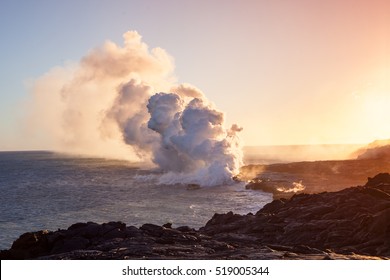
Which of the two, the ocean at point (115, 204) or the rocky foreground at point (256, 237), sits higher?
the rocky foreground at point (256, 237)

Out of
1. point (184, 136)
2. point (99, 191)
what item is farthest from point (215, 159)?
point (99, 191)

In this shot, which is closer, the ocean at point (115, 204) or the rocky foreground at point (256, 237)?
the rocky foreground at point (256, 237)

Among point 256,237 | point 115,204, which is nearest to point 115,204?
point 115,204

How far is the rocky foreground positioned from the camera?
61.6ft

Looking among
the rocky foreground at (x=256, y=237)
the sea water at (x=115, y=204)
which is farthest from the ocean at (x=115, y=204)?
the rocky foreground at (x=256, y=237)

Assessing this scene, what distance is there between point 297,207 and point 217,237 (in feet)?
29.4

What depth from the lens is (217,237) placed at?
89.9 ft

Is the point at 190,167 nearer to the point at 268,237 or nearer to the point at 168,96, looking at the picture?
the point at 168,96

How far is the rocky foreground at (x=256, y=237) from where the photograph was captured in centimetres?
1877

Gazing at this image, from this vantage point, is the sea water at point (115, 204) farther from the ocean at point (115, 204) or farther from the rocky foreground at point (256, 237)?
the rocky foreground at point (256, 237)

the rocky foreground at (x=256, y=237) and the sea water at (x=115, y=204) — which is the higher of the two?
the rocky foreground at (x=256, y=237)

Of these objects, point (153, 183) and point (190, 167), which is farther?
point (190, 167)

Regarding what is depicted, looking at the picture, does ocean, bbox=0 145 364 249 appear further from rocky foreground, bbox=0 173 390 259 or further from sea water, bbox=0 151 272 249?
rocky foreground, bbox=0 173 390 259
